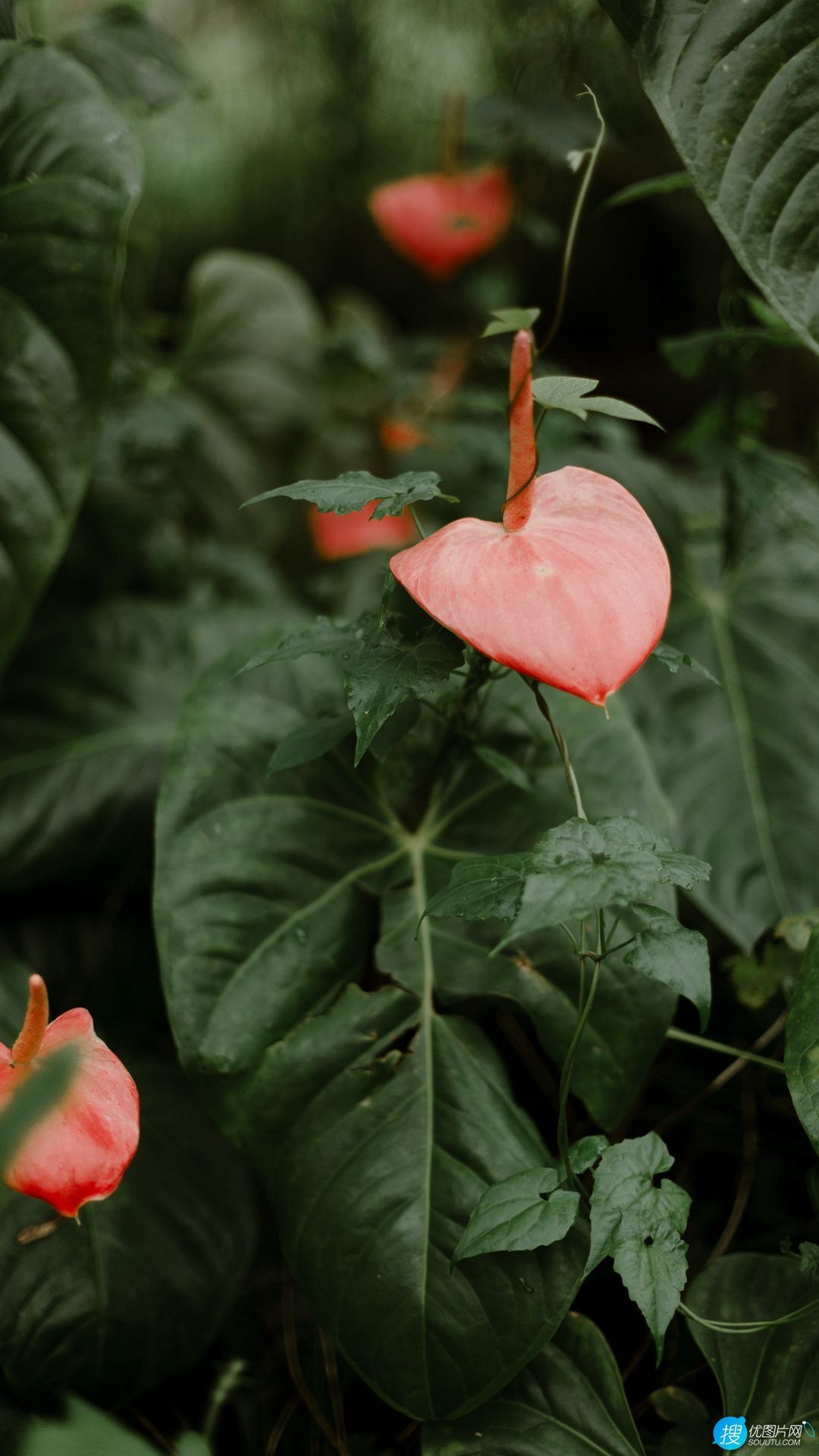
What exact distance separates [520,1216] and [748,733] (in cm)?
54

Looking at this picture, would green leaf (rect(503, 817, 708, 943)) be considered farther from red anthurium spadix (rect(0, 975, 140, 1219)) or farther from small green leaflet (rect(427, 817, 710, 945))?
red anthurium spadix (rect(0, 975, 140, 1219))

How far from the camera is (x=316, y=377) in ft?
5.26

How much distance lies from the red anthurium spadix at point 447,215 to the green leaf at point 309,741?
2.90ft

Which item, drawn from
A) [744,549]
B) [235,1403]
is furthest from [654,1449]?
[744,549]

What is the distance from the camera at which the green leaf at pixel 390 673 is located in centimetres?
52

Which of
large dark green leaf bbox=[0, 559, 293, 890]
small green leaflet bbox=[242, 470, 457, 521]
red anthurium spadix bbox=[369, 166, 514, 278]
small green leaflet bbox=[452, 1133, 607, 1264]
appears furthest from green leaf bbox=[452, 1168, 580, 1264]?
red anthurium spadix bbox=[369, 166, 514, 278]

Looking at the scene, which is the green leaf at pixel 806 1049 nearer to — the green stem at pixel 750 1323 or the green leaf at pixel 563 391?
the green stem at pixel 750 1323

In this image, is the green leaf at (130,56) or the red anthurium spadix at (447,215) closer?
the green leaf at (130,56)

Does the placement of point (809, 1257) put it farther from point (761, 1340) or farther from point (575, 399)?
point (575, 399)

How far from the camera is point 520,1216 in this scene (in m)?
0.54

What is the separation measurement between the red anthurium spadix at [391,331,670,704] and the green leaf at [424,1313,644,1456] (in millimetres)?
422

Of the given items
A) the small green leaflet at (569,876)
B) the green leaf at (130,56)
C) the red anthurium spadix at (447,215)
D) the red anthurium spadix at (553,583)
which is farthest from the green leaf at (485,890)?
the red anthurium spadix at (447,215)

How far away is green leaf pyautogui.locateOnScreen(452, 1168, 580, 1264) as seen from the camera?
0.53 metres

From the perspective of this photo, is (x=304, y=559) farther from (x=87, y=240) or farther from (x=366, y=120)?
(x=366, y=120)
